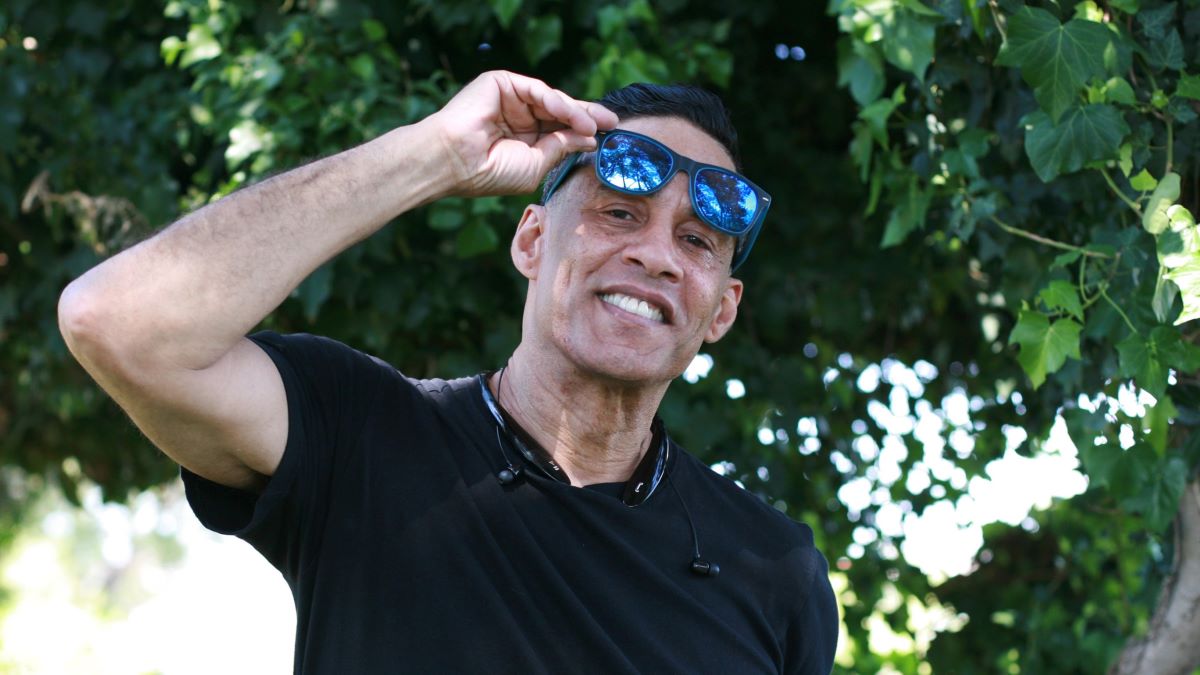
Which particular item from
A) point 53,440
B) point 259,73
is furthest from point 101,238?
point 53,440

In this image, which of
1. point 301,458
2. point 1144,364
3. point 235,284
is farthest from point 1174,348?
point 235,284

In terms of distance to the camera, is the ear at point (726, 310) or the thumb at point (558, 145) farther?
the ear at point (726, 310)

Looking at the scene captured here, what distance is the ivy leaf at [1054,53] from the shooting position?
8.14ft

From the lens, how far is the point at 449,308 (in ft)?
13.1

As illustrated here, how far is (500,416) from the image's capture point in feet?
7.65

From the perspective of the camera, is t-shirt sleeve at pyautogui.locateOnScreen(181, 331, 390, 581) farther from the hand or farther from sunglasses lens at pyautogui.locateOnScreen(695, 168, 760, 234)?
sunglasses lens at pyautogui.locateOnScreen(695, 168, 760, 234)

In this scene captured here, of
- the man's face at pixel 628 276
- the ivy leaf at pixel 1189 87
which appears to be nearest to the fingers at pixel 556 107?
the man's face at pixel 628 276

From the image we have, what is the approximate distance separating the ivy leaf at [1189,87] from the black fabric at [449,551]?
45.3 inches

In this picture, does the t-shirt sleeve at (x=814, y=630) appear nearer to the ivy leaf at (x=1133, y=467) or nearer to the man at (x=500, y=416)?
the man at (x=500, y=416)

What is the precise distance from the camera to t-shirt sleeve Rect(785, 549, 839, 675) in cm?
245

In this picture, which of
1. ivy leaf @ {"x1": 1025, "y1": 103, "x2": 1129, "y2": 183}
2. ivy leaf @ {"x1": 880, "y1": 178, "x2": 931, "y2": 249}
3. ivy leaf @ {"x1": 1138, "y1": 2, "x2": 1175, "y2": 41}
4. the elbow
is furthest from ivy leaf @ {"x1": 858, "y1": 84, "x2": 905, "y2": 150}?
the elbow

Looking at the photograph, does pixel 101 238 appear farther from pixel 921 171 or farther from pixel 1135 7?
pixel 1135 7

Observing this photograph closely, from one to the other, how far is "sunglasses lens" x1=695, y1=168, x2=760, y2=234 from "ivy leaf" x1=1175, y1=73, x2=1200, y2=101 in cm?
78

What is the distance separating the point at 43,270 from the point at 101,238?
45cm
